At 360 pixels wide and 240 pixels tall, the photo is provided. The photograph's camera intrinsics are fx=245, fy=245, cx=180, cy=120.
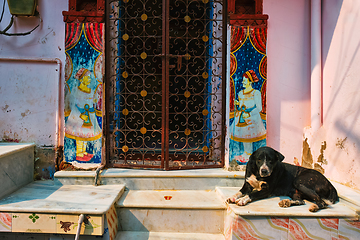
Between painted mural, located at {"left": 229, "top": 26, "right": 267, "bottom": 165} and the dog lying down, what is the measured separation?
0.78 meters

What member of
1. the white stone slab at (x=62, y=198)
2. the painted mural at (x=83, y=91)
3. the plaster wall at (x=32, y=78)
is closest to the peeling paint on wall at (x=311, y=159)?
the white stone slab at (x=62, y=198)

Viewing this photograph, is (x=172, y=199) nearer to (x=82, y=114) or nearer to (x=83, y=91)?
(x=82, y=114)

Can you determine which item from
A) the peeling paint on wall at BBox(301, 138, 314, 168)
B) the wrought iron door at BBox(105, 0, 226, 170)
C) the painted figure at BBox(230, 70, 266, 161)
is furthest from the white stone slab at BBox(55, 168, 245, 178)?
the peeling paint on wall at BBox(301, 138, 314, 168)

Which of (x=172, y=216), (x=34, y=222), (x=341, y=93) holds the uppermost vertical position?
(x=341, y=93)

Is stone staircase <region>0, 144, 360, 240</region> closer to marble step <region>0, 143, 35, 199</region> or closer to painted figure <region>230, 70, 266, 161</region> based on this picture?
marble step <region>0, 143, 35, 199</region>

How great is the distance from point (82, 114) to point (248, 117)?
8.27ft

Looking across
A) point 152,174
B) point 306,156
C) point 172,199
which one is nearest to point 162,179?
point 152,174

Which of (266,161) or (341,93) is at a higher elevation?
(341,93)

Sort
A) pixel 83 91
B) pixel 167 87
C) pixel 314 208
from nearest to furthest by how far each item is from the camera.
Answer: pixel 314 208 → pixel 83 91 → pixel 167 87

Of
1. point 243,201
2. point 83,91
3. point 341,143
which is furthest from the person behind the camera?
point 83,91

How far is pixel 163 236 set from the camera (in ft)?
9.82

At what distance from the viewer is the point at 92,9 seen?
383 centimetres

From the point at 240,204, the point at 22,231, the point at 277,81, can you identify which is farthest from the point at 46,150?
the point at 277,81

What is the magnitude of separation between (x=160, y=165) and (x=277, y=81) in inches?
88.5
